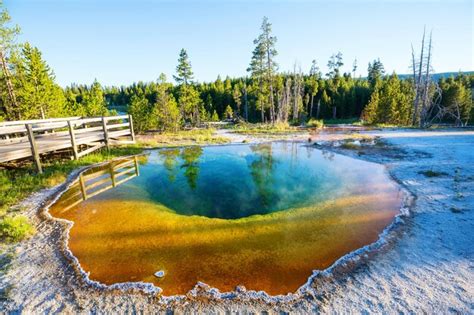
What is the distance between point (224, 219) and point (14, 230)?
4.50 m

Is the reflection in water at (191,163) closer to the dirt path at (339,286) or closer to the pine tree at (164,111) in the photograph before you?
the dirt path at (339,286)

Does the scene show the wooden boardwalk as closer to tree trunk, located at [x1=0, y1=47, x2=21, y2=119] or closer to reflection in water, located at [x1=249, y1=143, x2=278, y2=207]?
tree trunk, located at [x1=0, y1=47, x2=21, y2=119]

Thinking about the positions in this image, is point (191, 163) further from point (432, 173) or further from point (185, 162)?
point (432, 173)

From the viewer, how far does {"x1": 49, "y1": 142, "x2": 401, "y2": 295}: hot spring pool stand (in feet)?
12.3

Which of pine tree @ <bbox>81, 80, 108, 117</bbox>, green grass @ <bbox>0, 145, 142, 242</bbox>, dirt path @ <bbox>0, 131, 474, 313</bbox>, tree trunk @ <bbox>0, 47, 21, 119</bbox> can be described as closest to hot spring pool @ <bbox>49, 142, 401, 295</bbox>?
dirt path @ <bbox>0, 131, 474, 313</bbox>

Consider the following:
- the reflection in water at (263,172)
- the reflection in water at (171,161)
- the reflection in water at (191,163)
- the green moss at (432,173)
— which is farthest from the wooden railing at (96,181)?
the green moss at (432,173)

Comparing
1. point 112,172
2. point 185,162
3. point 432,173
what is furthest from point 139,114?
point 432,173

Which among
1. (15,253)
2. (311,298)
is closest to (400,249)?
(311,298)

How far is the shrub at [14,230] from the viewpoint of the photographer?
457cm

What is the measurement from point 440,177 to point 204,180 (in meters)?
8.37

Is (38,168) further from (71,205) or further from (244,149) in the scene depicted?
(244,149)

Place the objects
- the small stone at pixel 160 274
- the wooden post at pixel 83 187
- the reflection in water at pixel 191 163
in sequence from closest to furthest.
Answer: the small stone at pixel 160 274 < the wooden post at pixel 83 187 < the reflection in water at pixel 191 163

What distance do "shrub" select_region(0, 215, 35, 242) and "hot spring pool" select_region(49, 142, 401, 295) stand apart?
2.85ft

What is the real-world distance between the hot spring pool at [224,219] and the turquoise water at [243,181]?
4 centimetres
